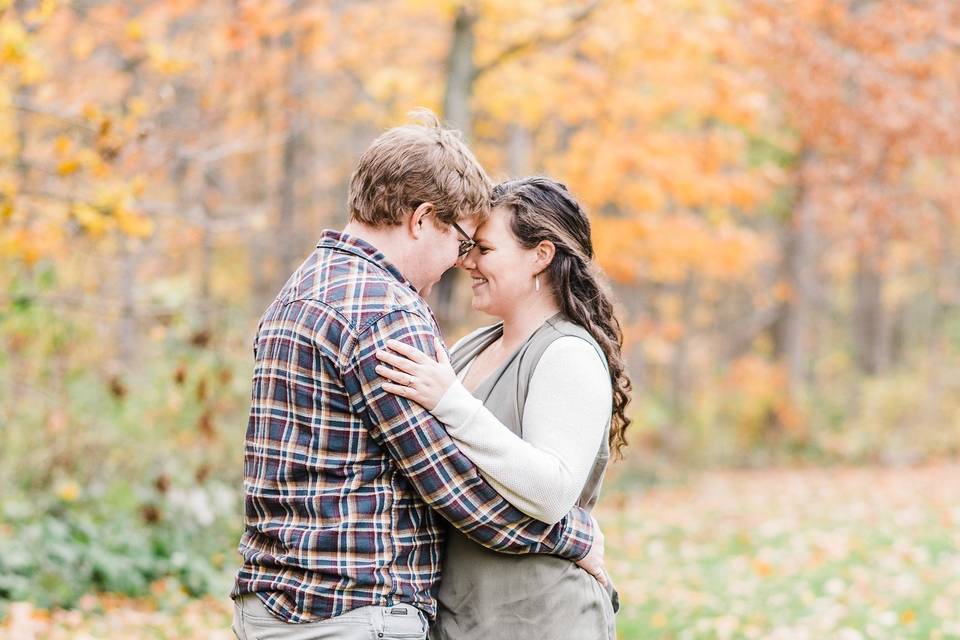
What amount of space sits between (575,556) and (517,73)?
854cm

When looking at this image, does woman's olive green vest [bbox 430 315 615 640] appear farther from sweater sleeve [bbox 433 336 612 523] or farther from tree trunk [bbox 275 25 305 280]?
tree trunk [bbox 275 25 305 280]

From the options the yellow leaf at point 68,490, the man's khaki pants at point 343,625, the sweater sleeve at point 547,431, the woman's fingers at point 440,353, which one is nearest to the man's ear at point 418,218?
the woman's fingers at point 440,353

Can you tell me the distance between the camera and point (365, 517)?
235 centimetres

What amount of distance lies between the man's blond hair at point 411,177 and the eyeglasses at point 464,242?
0.05 m

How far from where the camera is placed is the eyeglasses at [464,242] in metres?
2.66

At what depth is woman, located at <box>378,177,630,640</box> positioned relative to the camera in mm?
2416

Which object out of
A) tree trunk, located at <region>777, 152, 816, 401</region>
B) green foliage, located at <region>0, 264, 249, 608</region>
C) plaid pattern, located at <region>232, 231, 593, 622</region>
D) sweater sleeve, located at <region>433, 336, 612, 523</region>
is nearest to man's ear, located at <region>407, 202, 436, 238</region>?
plaid pattern, located at <region>232, 231, 593, 622</region>

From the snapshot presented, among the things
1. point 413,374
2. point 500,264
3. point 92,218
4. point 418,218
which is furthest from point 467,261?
point 92,218

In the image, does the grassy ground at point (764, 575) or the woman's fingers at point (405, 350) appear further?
the grassy ground at point (764, 575)

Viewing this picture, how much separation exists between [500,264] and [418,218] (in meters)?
0.40

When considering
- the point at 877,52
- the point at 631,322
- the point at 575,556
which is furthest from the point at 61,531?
the point at 631,322

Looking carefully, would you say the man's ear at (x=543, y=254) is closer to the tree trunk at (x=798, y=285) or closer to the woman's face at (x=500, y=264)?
the woman's face at (x=500, y=264)

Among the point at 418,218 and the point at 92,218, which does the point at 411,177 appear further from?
the point at 92,218

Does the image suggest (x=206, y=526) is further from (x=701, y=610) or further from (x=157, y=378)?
(x=701, y=610)
